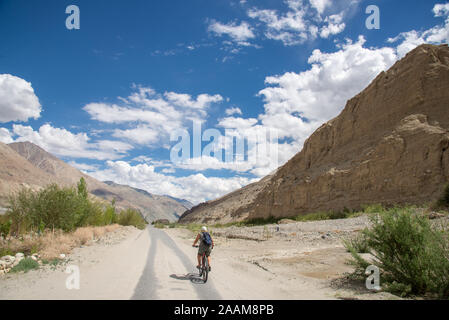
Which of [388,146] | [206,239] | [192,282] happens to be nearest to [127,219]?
[388,146]

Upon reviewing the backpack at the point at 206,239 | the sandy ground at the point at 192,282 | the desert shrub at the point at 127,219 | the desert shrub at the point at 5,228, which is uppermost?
the backpack at the point at 206,239

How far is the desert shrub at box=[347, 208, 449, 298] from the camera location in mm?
6602

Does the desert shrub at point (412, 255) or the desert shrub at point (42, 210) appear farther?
the desert shrub at point (42, 210)

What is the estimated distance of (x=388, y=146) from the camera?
101 ft

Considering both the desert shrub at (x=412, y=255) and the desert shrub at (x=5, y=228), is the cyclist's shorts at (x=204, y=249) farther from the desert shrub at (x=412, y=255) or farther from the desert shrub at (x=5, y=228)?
the desert shrub at (x=5, y=228)

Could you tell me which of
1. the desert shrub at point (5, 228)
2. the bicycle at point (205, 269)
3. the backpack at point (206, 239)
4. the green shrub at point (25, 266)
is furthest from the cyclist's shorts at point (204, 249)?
the desert shrub at point (5, 228)

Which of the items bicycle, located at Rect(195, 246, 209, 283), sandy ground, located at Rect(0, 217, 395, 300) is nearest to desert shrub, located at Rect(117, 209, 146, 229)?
sandy ground, located at Rect(0, 217, 395, 300)

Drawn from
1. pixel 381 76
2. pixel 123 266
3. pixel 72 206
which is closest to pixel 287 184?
pixel 381 76

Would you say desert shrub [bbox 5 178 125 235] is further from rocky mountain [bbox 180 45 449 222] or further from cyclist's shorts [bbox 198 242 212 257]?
rocky mountain [bbox 180 45 449 222]

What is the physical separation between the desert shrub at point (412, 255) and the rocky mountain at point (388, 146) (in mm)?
21292

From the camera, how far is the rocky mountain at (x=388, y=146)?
26938mm

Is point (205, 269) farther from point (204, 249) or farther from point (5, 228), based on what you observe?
point (5, 228)
